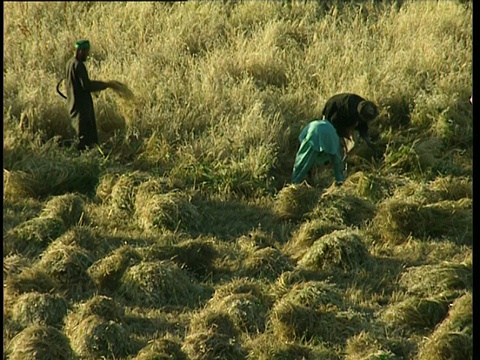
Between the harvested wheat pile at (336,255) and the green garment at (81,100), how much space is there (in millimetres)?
3430


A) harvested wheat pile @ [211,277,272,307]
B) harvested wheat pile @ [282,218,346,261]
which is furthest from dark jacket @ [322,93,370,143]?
harvested wheat pile @ [211,277,272,307]

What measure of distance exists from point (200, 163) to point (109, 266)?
2628 mm

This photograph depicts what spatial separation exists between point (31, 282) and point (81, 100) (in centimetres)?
339

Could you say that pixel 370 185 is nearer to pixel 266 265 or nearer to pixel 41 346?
pixel 266 265

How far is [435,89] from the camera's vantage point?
13.5 meters

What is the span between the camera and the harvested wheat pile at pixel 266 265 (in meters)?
9.70

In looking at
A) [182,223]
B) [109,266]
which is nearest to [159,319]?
[109,266]

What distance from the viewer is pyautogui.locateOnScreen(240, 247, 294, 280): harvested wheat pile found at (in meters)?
9.70

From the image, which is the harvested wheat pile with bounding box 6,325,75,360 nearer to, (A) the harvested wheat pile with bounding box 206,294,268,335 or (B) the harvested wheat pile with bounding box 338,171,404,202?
(A) the harvested wheat pile with bounding box 206,294,268,335

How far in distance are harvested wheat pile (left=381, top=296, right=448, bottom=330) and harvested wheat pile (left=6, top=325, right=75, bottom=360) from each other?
8.05 ft

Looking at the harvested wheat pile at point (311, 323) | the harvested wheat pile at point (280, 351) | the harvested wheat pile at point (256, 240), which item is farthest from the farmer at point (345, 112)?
the harvested wheat pile at point (280, 351)

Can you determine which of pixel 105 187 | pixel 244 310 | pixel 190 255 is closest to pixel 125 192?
pixel 105 187

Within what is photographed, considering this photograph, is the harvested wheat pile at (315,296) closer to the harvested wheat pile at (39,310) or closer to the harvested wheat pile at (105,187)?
the harvested wheat pile at (39,310)

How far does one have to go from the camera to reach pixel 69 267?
9.61m
